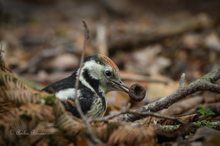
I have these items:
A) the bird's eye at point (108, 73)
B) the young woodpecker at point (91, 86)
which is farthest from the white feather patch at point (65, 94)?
the bird's eye at point (108, 73)

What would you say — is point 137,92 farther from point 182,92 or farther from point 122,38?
point 122,38

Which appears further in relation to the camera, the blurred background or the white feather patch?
the blurred background

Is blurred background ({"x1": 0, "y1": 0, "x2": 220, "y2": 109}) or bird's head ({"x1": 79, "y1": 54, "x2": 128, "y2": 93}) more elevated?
blurred background ({"x1": 0, "y1": 0, "x2": 220, "y2": 109})

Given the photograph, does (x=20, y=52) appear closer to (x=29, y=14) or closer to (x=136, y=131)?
(x=29, y=14)

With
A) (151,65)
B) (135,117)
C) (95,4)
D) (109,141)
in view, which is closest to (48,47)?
(151,65)

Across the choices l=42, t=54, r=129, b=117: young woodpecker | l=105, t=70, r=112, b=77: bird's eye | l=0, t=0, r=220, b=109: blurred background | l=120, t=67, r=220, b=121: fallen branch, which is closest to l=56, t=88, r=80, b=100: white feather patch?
l=42, t=54, r=129, b=117: young woodpecker

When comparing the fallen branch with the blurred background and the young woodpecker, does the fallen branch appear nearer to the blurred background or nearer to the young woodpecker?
Answer: the young woodpecker

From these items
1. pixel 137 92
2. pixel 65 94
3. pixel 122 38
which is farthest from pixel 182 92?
pixel 122 38

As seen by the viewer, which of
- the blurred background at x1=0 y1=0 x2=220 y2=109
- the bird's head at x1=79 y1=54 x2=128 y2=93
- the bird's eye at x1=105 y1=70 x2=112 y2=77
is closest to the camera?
the bird's head at x1=79 y1=54 x2=128 y2=93
